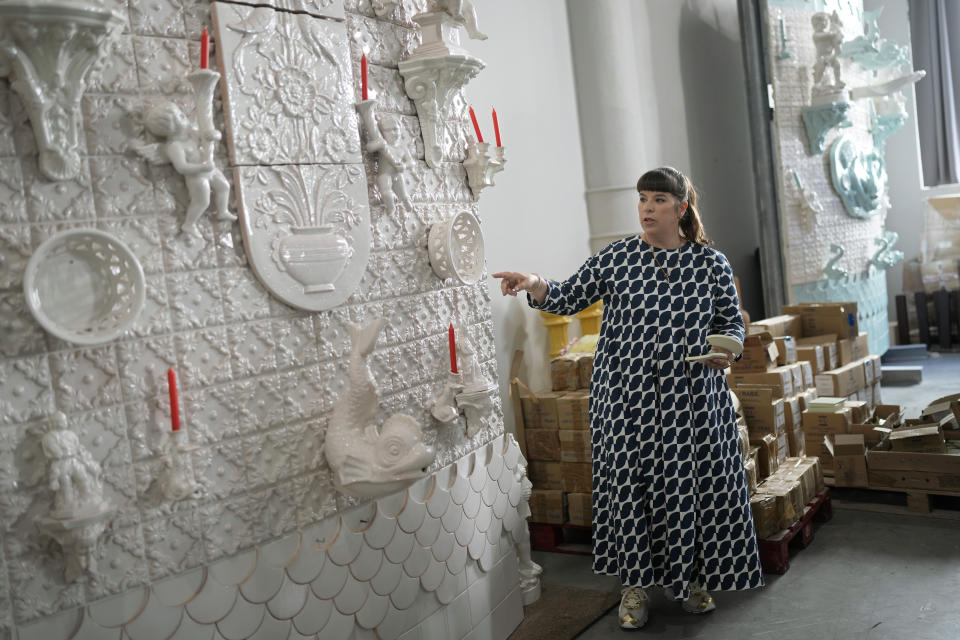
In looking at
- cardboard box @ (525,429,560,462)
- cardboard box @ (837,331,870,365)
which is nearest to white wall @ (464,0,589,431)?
cardboard box @ (525,429,560,462)

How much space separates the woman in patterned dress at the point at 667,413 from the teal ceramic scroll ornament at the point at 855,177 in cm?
469

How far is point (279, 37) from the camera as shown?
260cm

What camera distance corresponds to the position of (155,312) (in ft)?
7.41

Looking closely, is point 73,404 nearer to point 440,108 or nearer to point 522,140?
point 440,108

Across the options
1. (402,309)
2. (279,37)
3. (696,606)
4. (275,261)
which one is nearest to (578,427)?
(696,606)

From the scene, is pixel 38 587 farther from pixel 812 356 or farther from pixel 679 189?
pixel 812 356

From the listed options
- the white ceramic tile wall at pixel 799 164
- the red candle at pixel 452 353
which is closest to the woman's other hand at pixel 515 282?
the red candle at pixel 452 353

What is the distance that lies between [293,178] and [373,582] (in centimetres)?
132

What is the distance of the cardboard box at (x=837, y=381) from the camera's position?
5598 mm

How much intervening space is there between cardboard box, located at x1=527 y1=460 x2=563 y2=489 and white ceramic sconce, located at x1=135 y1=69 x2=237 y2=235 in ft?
8.11

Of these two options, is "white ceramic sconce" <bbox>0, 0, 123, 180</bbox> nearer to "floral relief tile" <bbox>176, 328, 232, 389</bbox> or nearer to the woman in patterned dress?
"floral relief tile" <bbox>176, 328, 232, 389</bbox>

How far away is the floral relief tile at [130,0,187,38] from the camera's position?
223cm

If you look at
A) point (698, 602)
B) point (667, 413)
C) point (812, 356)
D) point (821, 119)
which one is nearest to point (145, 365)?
point (667, 413)

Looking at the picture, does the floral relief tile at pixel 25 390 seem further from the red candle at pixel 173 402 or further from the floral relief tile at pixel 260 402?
the floral relief tile at pixel 260 402
